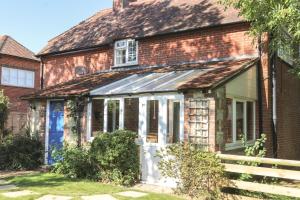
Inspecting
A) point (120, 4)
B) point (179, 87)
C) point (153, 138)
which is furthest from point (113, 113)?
point (120, 4)

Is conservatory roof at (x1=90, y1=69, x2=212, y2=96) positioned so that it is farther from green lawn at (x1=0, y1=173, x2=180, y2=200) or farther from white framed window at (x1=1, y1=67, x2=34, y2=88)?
white framed window at (x1=1, y1=67, x2=34, y2=88)

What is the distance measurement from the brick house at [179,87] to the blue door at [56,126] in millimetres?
42

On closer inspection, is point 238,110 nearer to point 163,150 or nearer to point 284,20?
point 163,150

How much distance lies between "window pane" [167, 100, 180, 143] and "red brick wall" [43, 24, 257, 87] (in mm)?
2667

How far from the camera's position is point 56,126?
1595 cm

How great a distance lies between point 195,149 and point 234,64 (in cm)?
397

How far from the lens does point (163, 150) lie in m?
11.7

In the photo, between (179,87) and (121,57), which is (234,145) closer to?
(179,87)

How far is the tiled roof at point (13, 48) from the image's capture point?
98.7 feet

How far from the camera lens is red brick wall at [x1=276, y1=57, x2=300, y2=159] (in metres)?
14.6

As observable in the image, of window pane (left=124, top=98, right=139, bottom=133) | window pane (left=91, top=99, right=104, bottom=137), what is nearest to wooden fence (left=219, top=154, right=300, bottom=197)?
window pane (left=124, top=98, right=139, bottom=133)

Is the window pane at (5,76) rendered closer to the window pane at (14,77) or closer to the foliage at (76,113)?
the window pane at (14,77)

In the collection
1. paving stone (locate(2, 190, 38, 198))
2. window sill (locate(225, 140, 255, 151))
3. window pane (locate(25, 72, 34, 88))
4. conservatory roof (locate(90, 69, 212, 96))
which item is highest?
window pane (locate(25, 72, 34, 88))

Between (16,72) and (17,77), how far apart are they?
0.42 meters
